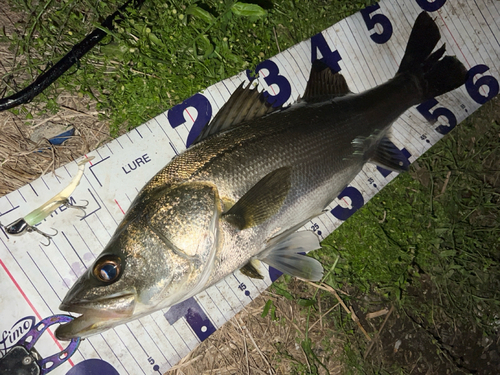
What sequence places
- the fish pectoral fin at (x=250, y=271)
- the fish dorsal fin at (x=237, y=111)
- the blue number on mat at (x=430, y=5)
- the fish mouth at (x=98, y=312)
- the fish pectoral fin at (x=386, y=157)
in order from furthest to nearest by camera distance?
the blue number on mat at (x=430, y=5)
the fish pectoral fin at (x=386, y=157)
the fish pectoral fin at (x=250, y=271)
the fish dorsal fin at (x=237, y=111)
the fish mouth at (x=98, y=312)

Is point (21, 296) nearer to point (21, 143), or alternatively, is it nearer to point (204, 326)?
point (21, 143)

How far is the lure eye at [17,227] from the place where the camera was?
6.81 feet

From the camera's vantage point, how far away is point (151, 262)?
5.28 ft

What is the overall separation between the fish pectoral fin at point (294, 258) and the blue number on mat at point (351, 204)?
0.54m

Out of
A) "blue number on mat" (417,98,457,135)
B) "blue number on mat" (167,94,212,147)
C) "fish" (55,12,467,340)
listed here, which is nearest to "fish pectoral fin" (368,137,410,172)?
"fish" (55,12,467,340)

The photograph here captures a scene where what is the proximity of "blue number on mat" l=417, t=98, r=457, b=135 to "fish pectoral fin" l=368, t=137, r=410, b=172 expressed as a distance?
2.59 feet

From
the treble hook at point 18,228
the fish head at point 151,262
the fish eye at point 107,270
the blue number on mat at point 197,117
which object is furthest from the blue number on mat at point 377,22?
the treble hook at point 18,228

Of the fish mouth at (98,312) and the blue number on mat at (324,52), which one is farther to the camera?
the blue number on mat at (324,52)

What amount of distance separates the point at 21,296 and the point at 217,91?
196 cm

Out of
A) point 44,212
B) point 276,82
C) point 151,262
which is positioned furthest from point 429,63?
point 44,212

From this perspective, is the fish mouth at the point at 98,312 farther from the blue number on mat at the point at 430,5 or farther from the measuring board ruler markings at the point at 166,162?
the blue number on mat at the point at 430,5

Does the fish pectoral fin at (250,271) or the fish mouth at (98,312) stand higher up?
the fish mouth at (98,312)

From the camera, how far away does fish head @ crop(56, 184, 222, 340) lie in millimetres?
1577

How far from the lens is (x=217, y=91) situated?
250 cm
